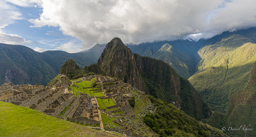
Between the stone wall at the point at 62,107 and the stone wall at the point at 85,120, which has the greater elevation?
the stone wall at the point at 62,107

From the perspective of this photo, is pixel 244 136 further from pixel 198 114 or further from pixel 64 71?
pixel 64 71

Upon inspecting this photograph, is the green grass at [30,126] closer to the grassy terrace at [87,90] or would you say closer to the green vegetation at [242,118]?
the grassy terrace at [87,90]

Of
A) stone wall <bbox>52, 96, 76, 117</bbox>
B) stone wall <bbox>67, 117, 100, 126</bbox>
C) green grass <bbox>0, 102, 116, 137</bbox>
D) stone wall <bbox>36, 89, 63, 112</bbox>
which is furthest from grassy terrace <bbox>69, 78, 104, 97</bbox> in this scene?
green grass <bbox>0, 102, 116, 137</bbox>

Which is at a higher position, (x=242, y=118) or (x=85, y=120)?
(x=85, y=120)

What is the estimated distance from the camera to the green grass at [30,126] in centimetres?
1110

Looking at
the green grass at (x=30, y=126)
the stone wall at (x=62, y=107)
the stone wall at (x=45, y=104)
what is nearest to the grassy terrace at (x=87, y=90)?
the stone wall at (x=62, y=107)

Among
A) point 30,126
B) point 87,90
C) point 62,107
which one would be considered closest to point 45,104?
point 62,107

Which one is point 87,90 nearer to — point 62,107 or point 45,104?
point 62,107

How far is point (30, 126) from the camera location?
11.9 metres

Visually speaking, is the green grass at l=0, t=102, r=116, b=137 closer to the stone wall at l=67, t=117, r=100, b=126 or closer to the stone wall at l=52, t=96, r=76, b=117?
the stone wall at l=67, t=117, r=100, b=126

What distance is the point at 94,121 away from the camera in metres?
Answer: 25.0

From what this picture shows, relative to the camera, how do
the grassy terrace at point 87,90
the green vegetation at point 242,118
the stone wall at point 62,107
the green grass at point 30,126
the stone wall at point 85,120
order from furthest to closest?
the green vegetation at point 242,118 < the grassy terrace at point 87,90 < the stone wall at point 62,107 < the stone wall at point 85,120 < the green grass at point 30,126

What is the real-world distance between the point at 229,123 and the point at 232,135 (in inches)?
749

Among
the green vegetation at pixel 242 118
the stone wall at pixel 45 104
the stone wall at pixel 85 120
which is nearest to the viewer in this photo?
the stone wall at pixel 85 120
